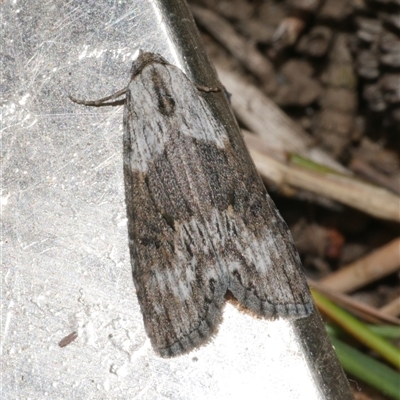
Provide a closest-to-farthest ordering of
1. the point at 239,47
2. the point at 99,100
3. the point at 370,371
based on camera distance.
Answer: the point at 99,100, the point at 370,371, the point at 239,47

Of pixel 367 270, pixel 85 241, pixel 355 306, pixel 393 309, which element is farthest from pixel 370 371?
pixel 85 241

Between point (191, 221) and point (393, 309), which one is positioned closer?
point (191, 221)

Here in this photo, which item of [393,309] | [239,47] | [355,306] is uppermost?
[239,47]

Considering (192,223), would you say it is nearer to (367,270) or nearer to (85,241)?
(85,241)

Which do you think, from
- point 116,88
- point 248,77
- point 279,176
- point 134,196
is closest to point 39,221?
point 134,196

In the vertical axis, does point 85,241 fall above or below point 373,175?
above

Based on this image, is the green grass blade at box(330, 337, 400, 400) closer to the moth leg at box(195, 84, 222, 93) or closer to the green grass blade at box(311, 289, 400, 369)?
the green grass blade at box(311, 289, 400, 369)

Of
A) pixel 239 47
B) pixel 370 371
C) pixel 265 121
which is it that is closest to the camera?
pixel 370 371
